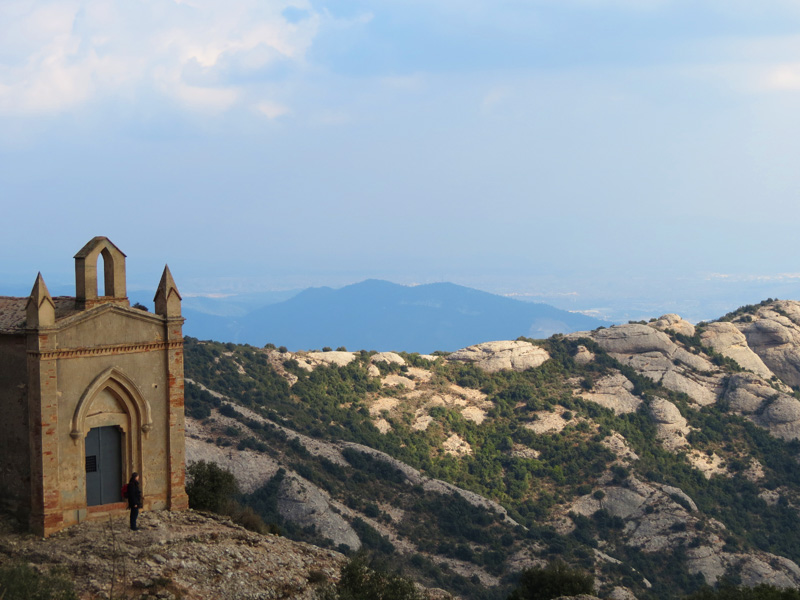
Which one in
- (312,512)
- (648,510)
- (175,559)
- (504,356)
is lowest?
(648,510)

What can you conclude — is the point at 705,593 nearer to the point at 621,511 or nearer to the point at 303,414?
the point at 621,511

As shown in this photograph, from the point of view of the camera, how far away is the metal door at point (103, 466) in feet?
68.6

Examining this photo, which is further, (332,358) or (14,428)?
(332,358)

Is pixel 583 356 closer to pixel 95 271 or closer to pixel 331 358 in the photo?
pixel 331 358

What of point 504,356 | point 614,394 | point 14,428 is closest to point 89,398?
point 14,428

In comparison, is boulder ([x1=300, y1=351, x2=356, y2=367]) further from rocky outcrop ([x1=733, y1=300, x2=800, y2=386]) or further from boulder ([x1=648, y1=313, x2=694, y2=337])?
rocky outcrop ([x1=733, y1=300, x2=800, y2=386])

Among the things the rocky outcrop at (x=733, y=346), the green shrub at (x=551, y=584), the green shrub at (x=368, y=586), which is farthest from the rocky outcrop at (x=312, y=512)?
the rocky outcrop at (x=733, y=346)

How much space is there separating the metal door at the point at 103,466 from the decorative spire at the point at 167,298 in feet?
11.2

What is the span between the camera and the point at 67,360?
66.2ft

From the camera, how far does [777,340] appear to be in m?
69.2

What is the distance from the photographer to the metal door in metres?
20.9

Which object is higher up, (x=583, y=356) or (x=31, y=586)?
(x=583, y=356)

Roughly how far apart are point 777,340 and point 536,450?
2979 centimetres

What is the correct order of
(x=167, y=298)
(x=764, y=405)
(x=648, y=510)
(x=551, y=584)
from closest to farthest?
1. (x=167, y=298)
2. (x=551, y=584)
3. (x=648, y=510)
4. (x=764, y=405)
